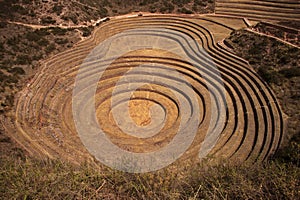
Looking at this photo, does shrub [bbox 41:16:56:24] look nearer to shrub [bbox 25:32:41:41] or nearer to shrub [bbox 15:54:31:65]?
shrub [bbox 25:32:41:41]

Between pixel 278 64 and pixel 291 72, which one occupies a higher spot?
pixel 278 64

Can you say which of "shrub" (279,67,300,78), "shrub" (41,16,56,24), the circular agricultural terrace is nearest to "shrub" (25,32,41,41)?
"shrub" (41,16,56,24)

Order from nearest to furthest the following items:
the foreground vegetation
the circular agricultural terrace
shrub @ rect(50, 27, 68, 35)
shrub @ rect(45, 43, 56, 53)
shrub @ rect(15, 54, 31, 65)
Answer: the foreground vegetation, the circular agricultural terrace, shrub @ rect(15, 54, 31, 65), shrub @ rect(45, 43, 56, 53), shrub @ rect(50, 27, 68, 35)

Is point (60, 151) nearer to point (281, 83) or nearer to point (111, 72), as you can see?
point (111, 72)

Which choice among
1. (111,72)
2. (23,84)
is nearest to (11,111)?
(23,84)

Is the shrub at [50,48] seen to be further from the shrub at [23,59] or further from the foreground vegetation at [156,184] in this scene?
the foreground vegetation at [156,184]

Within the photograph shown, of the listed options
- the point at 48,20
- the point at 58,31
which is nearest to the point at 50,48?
the point at 58,31

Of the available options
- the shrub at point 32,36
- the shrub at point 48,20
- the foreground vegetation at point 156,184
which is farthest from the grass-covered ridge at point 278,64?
the shrub at point 32,36

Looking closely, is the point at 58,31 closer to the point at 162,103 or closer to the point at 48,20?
the point at 48,20

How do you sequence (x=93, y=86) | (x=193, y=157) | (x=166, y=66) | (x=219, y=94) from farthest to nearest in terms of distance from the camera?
(x=166, y=66)
(x=93, y=86)
(x=219, y=94)
(x=193, y=157)
